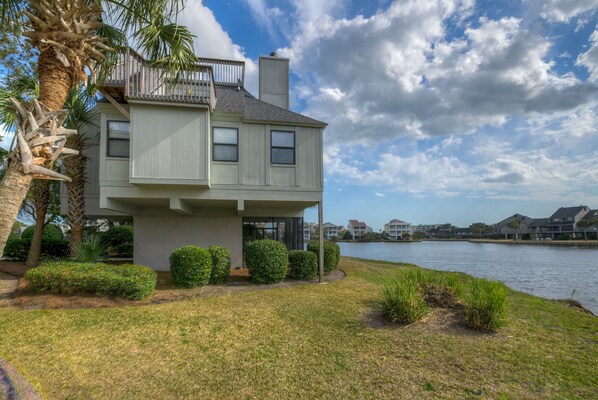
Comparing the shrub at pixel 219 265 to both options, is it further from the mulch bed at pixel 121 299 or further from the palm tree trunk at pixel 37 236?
the palm tree trunk at pixel 37 236

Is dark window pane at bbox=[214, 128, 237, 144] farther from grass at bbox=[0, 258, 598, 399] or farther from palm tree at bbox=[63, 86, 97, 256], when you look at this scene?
grass at bbox=[0, 258, 598, 399]

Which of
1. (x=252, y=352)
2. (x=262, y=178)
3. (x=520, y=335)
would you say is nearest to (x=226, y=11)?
(x=262, y=178)

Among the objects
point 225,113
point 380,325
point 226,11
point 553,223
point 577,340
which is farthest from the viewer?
point 553,223

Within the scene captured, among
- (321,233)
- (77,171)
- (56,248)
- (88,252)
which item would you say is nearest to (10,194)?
(88,252)

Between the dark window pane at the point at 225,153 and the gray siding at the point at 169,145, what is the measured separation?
0.64 m

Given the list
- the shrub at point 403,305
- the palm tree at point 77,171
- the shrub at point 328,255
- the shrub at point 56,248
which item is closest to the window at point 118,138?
the palm tree at point 77,171

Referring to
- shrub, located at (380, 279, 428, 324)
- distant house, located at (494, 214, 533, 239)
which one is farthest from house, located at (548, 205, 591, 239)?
shrub, located at (380, 279, 428, 324)

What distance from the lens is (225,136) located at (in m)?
9.83

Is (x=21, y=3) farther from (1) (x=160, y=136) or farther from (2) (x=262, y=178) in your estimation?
(2) (x=262, y=178)

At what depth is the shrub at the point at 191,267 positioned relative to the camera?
325 inches

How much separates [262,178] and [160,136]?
125 inches

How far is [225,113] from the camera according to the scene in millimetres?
9742

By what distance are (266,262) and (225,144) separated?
12.8 feet

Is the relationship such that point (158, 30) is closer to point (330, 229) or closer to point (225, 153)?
point (225, 153)
